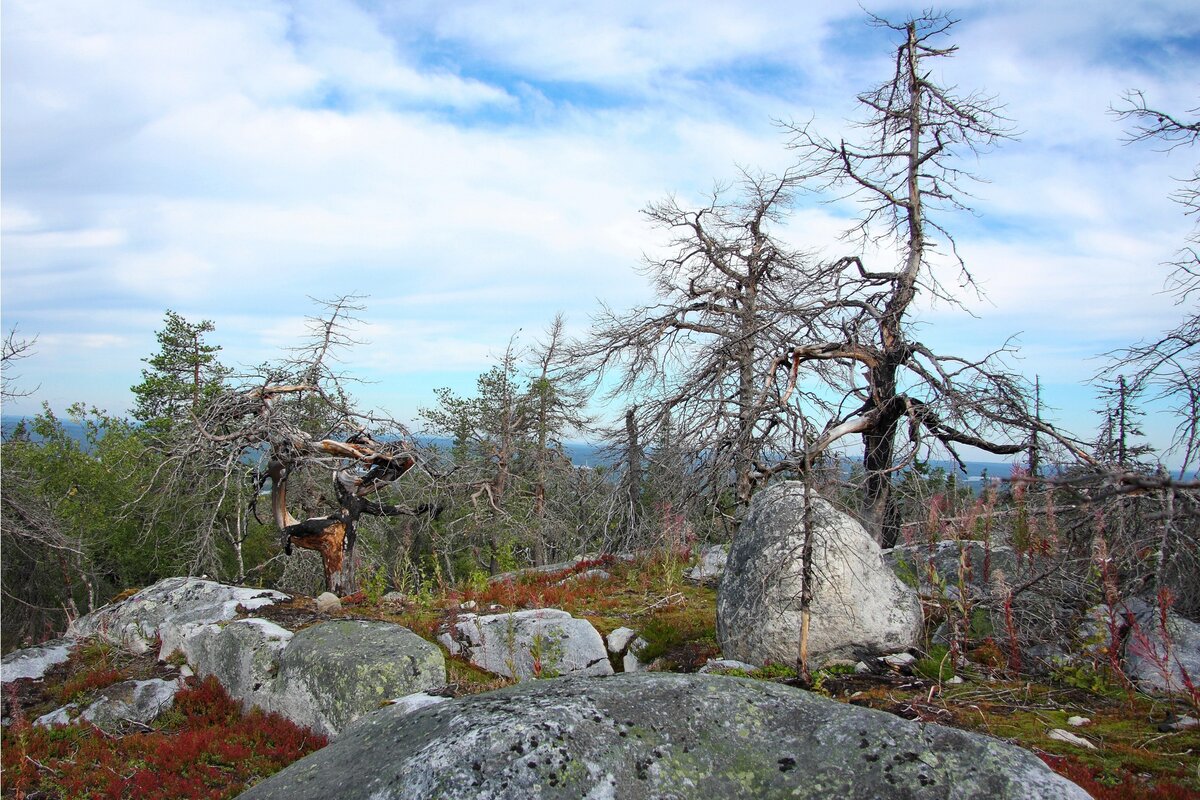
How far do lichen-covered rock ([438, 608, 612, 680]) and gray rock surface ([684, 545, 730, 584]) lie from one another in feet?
12.3

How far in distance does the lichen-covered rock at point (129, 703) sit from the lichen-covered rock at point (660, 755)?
19.8ft

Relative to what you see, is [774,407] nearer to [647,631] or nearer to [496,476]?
[647,631]

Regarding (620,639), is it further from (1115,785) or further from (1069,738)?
(1115,785)

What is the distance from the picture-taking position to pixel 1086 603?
7641mm

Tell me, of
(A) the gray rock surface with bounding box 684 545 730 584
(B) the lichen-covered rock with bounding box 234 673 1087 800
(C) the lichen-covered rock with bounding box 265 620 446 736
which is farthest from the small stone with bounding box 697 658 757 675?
(A) the gray rock surface with bounding box 684 545 730 584

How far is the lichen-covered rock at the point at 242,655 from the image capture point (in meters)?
8.73

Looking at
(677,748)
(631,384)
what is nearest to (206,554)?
(631,384)

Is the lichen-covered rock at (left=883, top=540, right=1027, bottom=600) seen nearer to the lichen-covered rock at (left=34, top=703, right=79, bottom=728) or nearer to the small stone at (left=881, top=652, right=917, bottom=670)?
the small stone at (left=881, top=652, right=917, bottom=670)

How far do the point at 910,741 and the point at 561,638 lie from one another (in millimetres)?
6060

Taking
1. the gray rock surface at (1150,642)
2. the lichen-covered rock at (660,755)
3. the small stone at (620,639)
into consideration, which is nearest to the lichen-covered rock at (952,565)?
the gray rock surface at (1150,642)

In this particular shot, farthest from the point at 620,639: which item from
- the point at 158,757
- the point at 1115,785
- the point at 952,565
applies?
the point at 1115,785

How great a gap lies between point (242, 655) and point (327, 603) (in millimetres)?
2480

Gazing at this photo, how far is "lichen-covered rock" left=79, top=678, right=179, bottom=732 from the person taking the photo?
8.46 metres

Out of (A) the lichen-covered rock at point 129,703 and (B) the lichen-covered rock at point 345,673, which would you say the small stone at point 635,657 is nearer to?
(B) the lichen-covered rock at point 345,673
